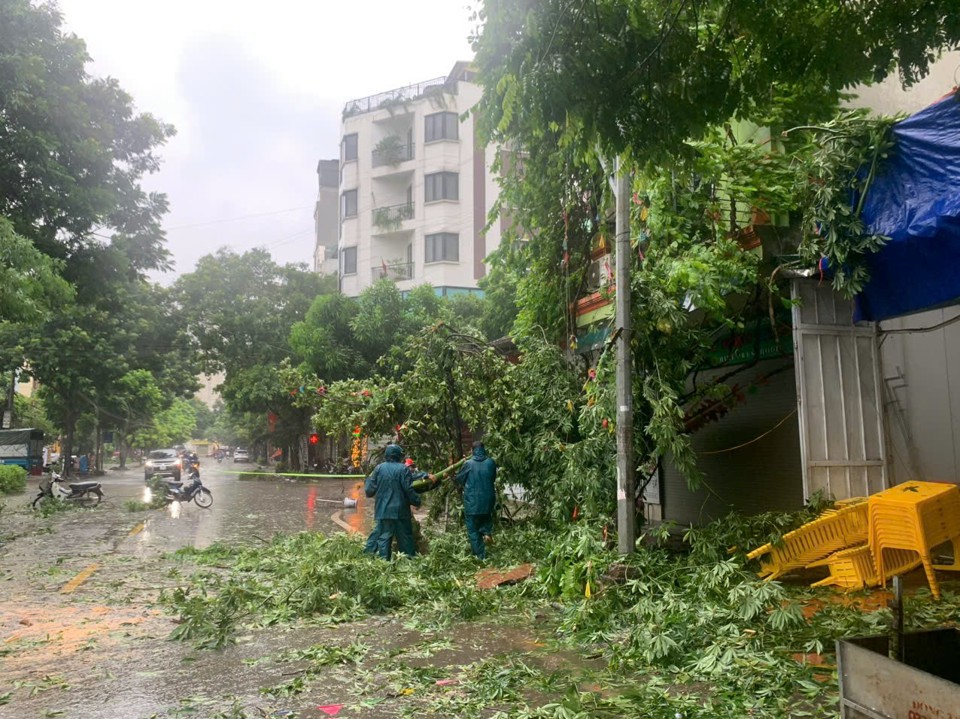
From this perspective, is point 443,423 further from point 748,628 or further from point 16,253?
point 16,253

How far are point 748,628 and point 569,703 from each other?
194 cm

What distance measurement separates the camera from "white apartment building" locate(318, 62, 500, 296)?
3984 cm

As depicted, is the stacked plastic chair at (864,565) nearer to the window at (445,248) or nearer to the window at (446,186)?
the window at (445,248)

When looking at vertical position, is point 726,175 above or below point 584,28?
above

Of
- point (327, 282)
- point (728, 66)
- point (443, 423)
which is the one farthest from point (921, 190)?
point (327, 282)

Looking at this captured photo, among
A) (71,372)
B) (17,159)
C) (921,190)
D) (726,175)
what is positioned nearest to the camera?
(921,190)

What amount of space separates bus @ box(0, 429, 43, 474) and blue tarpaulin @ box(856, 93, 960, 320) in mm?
40043

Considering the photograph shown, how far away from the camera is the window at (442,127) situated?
40719 millimetres

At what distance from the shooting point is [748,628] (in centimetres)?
590

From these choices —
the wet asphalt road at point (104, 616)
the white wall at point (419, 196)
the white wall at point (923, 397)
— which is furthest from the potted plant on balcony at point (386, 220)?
the white wall at point (923, 397)

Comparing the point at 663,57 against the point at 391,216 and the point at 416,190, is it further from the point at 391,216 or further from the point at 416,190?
the point at 391,216

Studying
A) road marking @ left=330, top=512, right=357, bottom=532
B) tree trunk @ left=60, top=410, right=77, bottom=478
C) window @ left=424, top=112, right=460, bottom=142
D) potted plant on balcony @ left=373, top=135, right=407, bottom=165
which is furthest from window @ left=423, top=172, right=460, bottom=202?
road marking @ left=330, top=512, right=357, bottom=532

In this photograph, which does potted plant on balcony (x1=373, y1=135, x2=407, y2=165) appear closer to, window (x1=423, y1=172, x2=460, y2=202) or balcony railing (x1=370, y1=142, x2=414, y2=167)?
balcony railing (x1=370, y1=142, x2=414, y2=167)

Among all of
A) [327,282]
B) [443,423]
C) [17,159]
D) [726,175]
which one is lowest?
[443,423]
